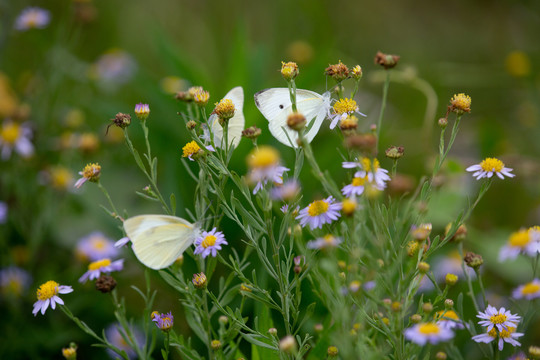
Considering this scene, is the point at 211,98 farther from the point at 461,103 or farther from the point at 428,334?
the point at 428,334

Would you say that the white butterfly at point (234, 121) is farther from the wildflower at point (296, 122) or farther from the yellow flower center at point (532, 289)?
the yellow flower center at point (532, 289)

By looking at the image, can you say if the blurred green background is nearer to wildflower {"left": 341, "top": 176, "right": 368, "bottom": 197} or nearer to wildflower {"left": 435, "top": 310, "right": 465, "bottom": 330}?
wildflower {"left": 341, "top": 176, "right": 368, "bottom": 197}

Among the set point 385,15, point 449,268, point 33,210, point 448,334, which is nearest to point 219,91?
point 33,210

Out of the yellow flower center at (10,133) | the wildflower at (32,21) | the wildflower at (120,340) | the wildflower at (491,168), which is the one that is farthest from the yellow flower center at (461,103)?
the wildflower at (32,21)

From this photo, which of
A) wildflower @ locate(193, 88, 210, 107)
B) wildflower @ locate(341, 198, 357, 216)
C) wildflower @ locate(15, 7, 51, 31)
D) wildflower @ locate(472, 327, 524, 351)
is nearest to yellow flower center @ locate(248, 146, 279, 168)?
wildflower @ locate(341, 198, 357, 216)

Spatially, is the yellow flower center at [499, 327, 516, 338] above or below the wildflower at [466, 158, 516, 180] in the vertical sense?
below

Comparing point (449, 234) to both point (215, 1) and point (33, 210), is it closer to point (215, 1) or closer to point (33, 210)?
point (33, 210)
